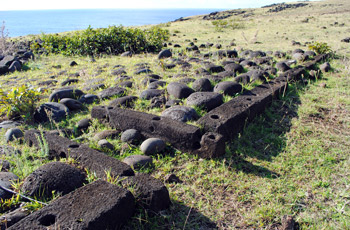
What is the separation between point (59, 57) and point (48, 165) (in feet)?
27.1

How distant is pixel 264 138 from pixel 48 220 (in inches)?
101

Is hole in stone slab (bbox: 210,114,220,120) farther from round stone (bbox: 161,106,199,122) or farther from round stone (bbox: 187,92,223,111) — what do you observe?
round stone (bbox: 187,92,223,111)

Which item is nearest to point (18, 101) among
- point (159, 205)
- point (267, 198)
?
point (159, 205)

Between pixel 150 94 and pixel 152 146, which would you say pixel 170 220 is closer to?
pixel 152 146

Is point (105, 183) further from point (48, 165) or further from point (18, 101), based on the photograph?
point (18, 101)

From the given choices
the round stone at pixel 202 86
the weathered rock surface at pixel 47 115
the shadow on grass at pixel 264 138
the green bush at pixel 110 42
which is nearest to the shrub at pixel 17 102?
the weathered rock surface at pixel 47 115

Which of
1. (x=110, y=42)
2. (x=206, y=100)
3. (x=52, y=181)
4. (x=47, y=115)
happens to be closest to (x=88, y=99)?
(x=47, y=115)

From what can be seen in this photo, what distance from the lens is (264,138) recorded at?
3449mm

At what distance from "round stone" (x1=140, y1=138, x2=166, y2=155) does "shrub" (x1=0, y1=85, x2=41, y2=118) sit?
7.06 feet

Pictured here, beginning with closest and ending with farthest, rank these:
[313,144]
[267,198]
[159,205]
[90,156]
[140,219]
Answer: [140,219] → [159,205] → [267,198] → [90,156] → [313,144]

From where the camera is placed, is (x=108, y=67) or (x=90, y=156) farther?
(x=108, y=67)

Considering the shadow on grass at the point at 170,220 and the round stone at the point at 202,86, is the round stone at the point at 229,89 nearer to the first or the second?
the round stone at the point at 202,86

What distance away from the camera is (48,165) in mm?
2439

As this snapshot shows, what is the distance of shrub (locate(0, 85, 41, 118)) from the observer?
13.5 feet
